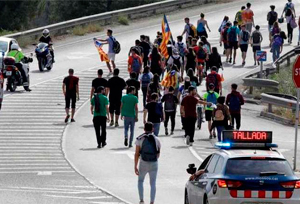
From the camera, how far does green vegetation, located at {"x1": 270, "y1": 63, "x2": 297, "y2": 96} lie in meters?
36.5

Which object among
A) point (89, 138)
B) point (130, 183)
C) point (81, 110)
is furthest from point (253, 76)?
point (130, 183)

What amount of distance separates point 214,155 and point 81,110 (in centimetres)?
1738

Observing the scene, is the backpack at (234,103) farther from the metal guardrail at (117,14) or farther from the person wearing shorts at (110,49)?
the metal guardrail at (117,14)

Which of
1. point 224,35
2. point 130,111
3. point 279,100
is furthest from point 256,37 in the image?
point 130,111

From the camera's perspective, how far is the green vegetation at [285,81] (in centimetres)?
3653

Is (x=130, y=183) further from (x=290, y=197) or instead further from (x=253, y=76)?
(x=253, y=76)

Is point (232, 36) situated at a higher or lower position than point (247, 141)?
higher

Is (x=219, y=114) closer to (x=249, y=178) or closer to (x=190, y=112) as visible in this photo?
(x=190, y=112)

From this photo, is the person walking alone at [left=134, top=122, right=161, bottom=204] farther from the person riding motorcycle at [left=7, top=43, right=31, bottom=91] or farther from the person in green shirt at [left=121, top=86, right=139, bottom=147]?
the person riding motorcycle at [left=7, top=43, right=31, bottom=91]

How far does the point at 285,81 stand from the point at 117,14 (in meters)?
16.4

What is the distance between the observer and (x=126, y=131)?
1093 inches

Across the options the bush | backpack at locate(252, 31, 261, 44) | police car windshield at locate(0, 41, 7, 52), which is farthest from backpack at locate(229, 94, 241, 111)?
the bush

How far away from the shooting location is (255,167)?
16297mm

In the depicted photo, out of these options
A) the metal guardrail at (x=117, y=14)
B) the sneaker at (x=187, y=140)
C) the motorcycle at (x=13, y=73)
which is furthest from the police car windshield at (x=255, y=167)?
the metal guardrail at (x=117, y=14)
